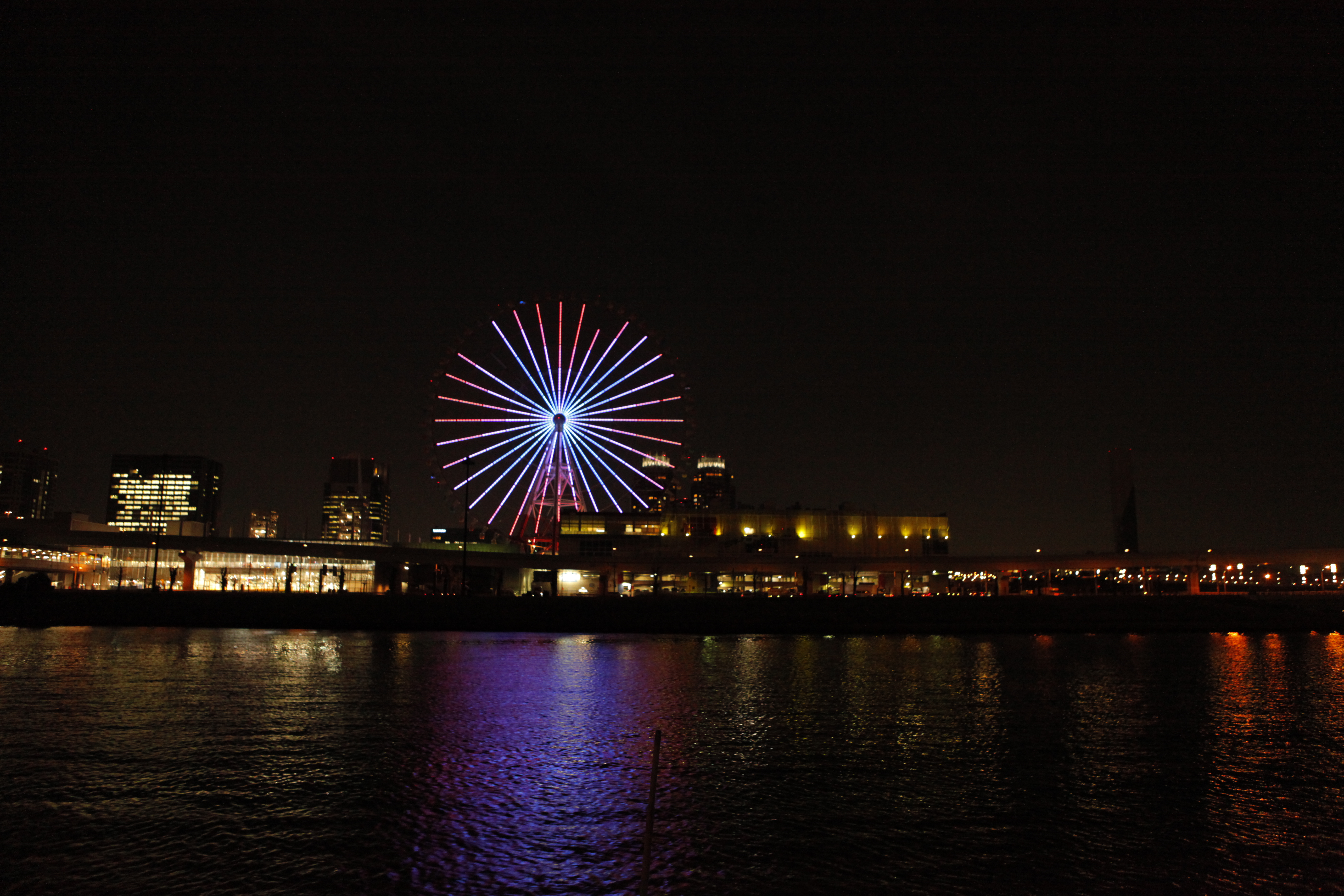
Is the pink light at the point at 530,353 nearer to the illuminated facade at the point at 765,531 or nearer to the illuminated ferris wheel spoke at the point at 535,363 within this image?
the illuminated ferris wheel spoke at the point at 535,363

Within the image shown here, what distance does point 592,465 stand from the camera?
73.4 meters

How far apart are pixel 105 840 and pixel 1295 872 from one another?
15.5 metres

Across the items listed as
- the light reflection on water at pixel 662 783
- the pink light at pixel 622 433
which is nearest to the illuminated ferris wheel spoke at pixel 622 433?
the pink light at pixel 622 433

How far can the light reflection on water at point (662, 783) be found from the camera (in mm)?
11234

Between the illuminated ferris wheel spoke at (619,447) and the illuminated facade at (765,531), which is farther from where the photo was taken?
the illuminated facade at (765,531)

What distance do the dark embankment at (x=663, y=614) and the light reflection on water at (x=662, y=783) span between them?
1370 inches

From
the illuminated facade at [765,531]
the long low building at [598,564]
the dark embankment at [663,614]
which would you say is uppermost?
the illuminated facade at [765,531]

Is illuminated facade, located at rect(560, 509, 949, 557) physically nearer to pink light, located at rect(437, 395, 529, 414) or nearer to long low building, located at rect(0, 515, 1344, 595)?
long low building, located at rect(0, 515, 1344, 595)

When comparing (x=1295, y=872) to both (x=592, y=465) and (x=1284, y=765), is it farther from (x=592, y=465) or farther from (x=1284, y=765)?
(x=592, y=465)

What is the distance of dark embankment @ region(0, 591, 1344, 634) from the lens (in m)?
65.5

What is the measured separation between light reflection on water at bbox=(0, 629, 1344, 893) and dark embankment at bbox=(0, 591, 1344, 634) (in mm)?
34789

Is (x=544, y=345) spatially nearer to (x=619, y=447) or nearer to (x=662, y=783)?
(x=619, y=447)

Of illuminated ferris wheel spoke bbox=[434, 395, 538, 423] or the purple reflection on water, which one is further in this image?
illuminated ferris wheel spoke bbox=[434, 395, 538, 423]

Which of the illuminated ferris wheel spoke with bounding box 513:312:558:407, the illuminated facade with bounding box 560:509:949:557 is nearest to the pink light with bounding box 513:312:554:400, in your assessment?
the illuminated ferris wheel spoke with bounding box 513:312:558:407
